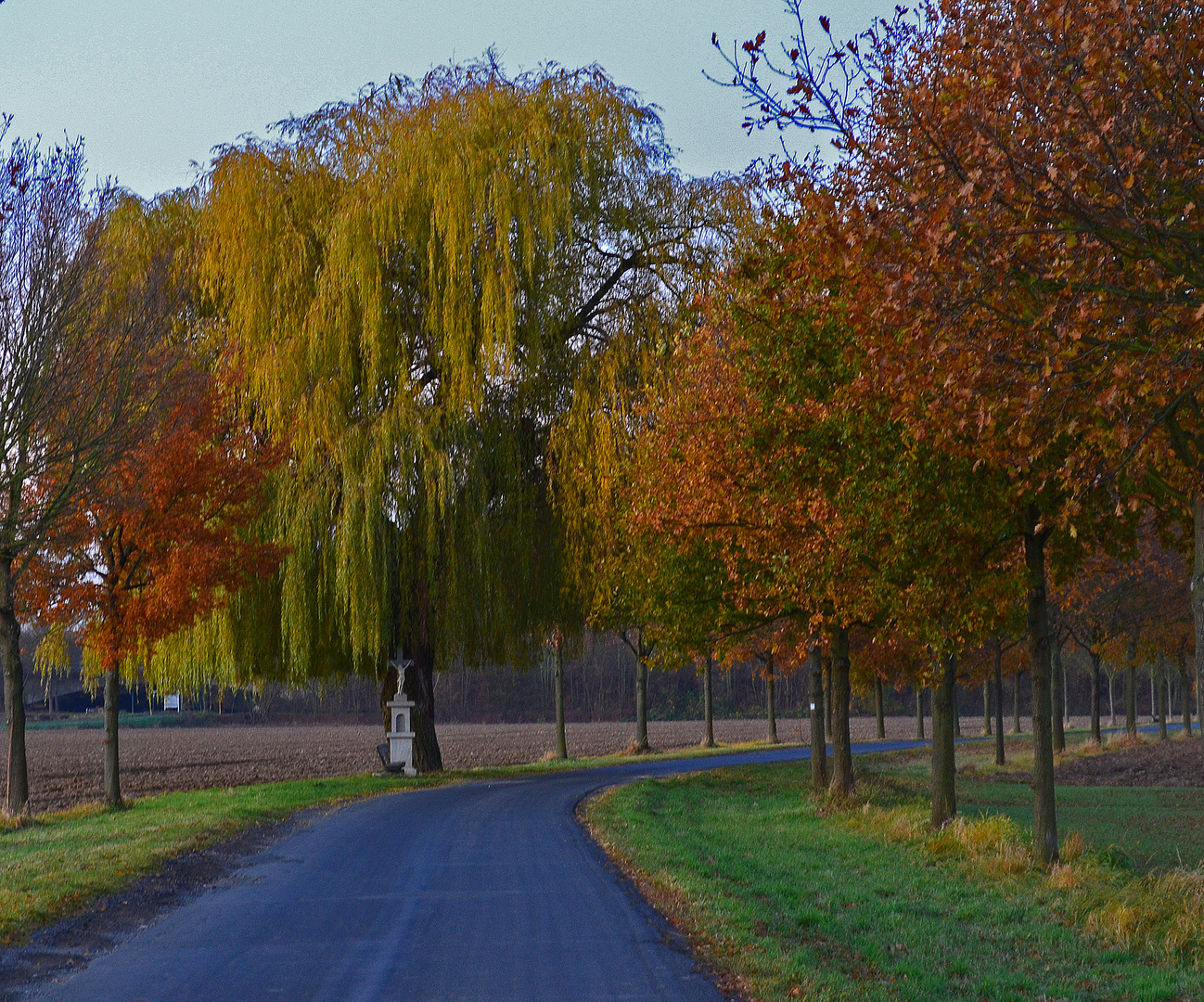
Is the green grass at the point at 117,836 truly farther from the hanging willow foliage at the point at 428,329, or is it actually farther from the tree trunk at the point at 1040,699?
the tree trunk at the point at 1040,699

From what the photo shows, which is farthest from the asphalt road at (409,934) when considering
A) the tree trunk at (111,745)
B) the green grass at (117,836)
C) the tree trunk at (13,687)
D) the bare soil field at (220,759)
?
the bare soil field at (220,759)

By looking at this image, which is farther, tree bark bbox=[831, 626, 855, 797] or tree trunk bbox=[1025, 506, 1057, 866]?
tree bark bbox=[831, 626, 855, 797]

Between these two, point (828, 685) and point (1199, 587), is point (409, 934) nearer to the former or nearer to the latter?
point (1199, 587)

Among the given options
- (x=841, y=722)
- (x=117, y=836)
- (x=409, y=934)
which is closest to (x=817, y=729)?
(x=841, y=722)

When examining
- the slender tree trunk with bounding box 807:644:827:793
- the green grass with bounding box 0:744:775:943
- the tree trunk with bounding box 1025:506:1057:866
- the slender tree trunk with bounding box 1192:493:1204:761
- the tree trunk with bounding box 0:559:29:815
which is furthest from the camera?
the slender tree trunk with bounding box 807:644:827:793

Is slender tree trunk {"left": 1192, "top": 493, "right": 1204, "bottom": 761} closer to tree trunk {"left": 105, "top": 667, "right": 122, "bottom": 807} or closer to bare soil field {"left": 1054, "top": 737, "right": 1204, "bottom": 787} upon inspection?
tree trunk {"left": 105, "top": 667, "right": 122, "bottom": 807}

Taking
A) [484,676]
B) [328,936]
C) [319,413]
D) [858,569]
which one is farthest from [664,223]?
[484,676]

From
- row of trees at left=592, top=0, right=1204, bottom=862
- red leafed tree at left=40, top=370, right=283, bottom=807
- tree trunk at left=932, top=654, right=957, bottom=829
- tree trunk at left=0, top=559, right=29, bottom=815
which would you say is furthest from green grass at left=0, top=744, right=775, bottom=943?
tree trunk at left=932, top=654, right=957, bottom=829

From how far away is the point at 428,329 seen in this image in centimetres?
2384

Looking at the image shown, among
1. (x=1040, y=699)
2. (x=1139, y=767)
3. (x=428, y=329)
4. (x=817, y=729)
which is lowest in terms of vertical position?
(x=1139, y=767)

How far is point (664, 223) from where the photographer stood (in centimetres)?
2545

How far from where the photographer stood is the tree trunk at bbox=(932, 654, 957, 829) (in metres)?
15.6

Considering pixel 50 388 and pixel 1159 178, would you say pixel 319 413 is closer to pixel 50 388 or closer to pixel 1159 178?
pixel 50 388

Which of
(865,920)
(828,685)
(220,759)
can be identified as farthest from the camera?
(220,759)
